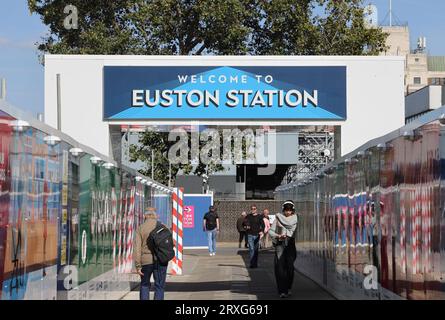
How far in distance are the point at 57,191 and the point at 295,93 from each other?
1058cm

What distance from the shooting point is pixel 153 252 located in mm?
14594

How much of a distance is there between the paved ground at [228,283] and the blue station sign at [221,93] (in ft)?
11.5

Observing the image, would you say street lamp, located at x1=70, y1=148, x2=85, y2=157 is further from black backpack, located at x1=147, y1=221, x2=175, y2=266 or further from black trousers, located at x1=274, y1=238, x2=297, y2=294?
black trousers, located at x1=274, y1=238, x2=297, y2=294

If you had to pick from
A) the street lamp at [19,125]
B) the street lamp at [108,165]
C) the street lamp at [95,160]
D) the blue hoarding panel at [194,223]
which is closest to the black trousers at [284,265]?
the street lamp at [108,165]

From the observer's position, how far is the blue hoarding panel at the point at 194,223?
129 feet

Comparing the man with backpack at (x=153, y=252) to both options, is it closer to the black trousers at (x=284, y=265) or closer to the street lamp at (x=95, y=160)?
the street lamp at (x=95, y=160)

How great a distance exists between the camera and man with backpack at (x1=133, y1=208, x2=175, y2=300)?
14.5 m

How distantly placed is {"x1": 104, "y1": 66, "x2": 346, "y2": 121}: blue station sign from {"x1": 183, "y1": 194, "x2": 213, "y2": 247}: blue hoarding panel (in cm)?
1888

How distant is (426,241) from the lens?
8.84 metres

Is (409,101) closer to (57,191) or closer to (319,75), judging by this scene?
(319,75)

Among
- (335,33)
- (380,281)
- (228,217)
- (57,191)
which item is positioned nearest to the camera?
(57,191)

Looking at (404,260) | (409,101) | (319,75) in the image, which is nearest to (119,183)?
(319,75)

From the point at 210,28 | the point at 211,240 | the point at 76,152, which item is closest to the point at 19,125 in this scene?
the point at 76,152

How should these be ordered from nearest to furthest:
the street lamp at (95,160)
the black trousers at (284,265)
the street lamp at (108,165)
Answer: the street lamp at (95,160) → the street lamp at (108,165) → the black trousers at (284,265)
